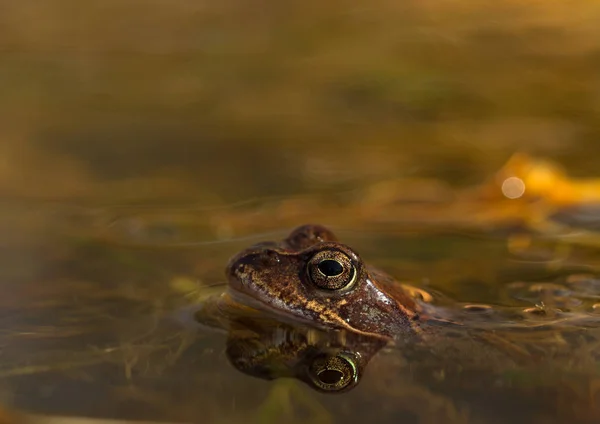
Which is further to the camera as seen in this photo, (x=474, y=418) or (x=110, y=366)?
(x=110, y=366)

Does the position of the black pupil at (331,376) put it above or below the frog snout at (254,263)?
below

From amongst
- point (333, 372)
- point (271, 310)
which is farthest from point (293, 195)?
point (333, 372)

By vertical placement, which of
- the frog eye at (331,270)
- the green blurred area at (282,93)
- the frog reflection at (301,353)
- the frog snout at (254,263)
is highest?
the green blurred area at (282,93)

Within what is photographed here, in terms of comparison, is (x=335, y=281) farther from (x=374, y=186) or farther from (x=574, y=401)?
(x=374, y=186)

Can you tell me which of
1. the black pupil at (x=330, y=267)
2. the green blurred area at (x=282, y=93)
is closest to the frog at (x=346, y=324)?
the black pupil at (x=330, y=267)

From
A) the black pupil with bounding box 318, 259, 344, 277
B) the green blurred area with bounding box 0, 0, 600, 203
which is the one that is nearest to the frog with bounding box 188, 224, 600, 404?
the black pupil with bounding box 318, 259, 344, 277

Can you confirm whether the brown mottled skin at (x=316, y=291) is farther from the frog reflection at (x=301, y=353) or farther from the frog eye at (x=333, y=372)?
the frog eye at (x=333, y=372)

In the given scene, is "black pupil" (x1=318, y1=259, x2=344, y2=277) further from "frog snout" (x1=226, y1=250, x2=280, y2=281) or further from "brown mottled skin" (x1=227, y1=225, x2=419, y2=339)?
"frog snout" (x1=226, y1=250, x2=280, y2=281)

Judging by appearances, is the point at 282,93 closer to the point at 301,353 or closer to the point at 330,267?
the point at 330,267

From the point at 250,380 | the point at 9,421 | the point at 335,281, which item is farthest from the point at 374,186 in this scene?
the point at 9,421
